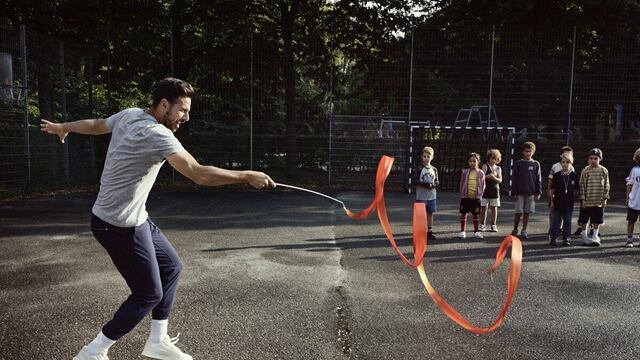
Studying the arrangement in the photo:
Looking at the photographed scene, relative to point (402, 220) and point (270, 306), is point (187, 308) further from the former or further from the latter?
point (402, 220)

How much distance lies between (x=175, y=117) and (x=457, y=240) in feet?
20.0

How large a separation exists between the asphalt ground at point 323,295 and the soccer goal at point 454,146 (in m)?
6.47

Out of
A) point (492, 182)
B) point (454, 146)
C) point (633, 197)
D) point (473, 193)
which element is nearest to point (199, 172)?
point (473, 193)

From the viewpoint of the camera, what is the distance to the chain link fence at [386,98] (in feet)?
53.0

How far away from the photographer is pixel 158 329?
3.76m

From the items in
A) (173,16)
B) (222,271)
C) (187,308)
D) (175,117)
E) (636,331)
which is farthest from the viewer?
(173,16)

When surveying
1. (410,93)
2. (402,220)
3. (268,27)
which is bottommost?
(402,220)

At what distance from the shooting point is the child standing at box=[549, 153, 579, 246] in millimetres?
8203

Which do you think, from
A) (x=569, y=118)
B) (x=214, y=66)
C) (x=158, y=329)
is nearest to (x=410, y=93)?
(x=569, y=118)

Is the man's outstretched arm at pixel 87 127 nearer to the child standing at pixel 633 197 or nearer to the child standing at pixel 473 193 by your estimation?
the child standing at pixel 473 193

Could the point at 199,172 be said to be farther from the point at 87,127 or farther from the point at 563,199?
the point at 563,199

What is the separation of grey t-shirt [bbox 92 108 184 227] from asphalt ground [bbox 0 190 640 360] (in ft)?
3.69

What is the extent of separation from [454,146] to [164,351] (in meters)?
13.8

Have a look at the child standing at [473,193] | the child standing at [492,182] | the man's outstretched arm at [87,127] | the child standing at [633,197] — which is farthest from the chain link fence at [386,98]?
the man's outstretched arm at [87,127]
